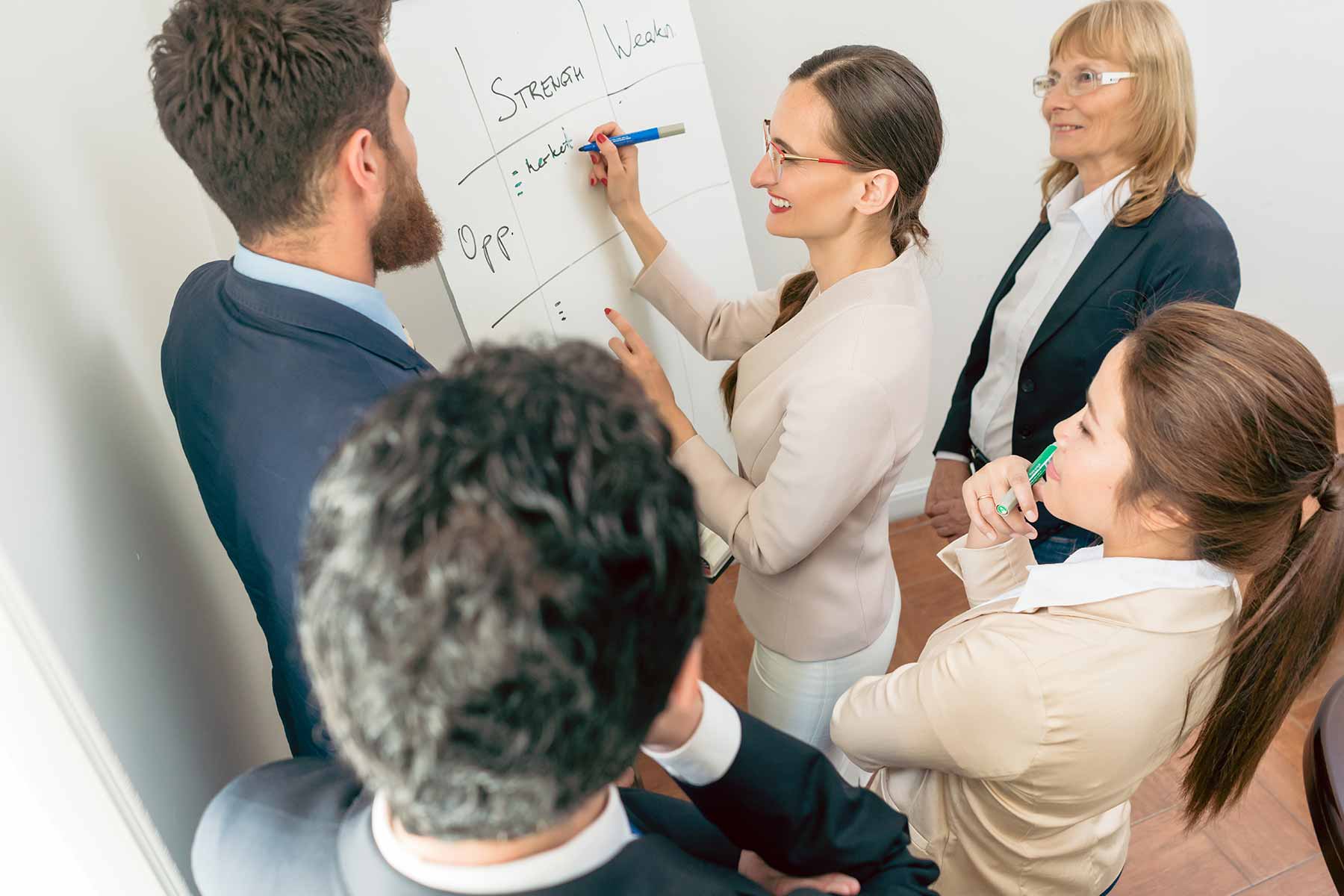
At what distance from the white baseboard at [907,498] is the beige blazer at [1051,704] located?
1.95 metres

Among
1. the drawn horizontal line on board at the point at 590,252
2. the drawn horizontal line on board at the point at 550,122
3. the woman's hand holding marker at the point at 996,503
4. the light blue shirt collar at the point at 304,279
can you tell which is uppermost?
the drawn horizontal line on board at the point at 550,122

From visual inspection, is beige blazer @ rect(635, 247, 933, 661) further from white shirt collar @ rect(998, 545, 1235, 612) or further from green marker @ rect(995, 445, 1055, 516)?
white shirt collar @ rect(998, 545, 1235, 612)

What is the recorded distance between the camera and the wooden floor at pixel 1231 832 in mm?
1948

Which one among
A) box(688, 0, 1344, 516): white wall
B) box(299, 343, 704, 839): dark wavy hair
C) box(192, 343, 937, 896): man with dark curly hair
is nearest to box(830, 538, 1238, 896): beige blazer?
box(192, 343, 937, 896): man with dark curly hair

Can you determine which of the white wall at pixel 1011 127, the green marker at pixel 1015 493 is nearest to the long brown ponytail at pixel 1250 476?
the green marker at pixel 1015 493

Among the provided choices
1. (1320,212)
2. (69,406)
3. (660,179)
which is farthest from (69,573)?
(1320,212)

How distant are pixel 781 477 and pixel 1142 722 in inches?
21.6

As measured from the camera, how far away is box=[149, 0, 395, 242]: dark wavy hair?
98 cm

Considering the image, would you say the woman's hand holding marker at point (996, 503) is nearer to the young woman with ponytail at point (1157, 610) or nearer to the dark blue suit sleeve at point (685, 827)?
the young woman with ponytail at point (1157, 610)

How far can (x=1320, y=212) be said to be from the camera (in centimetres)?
307

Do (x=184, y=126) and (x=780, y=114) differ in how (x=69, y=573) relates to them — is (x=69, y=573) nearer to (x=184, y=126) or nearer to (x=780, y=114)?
(x=184, y=126)

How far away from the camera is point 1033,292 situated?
2.05m

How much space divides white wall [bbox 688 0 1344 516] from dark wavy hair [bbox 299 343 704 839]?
2.01m

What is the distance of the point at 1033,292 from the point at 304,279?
1634 mm
